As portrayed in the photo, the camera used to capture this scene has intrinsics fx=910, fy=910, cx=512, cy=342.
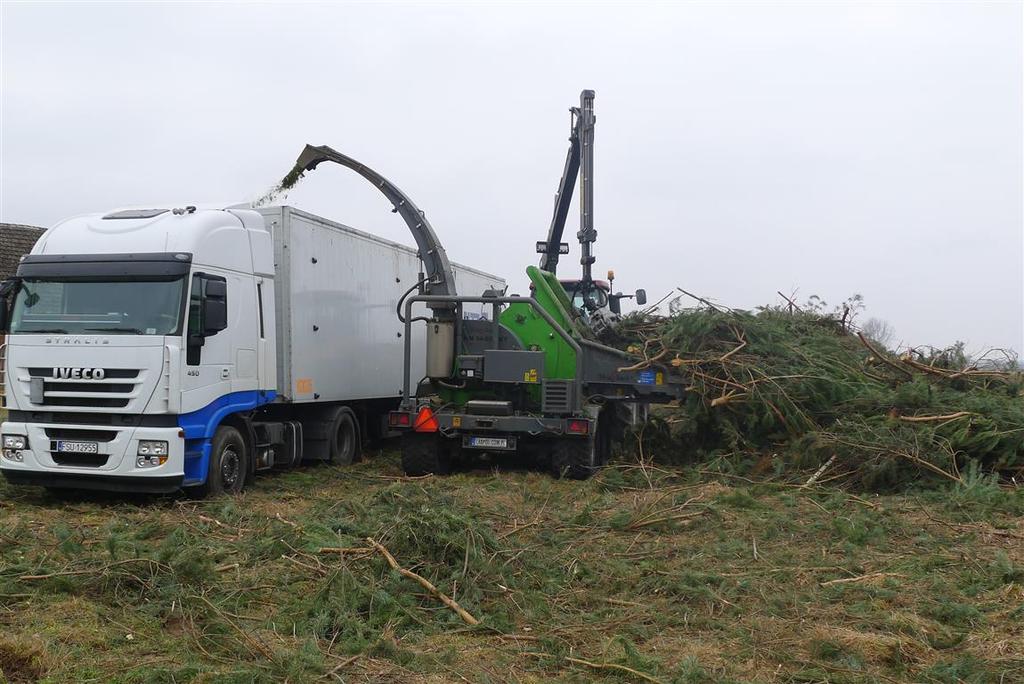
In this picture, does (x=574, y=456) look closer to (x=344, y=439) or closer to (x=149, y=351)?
(x=344, y=439)

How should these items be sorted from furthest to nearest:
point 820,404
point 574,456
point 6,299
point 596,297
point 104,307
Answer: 1. point 596,297
2. point 574,456
3. point 820,404
4. point 6,299
5. point 104,307

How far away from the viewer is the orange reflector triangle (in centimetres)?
1158

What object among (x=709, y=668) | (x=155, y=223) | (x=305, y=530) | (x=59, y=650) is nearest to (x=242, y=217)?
(x=155, y=223)

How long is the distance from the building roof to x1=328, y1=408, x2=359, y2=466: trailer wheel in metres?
13.6

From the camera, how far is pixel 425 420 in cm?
1159

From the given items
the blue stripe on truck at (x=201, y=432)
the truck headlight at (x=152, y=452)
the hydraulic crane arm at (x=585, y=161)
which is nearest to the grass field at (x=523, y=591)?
the blue stripe on truck at (x=201, y=432)

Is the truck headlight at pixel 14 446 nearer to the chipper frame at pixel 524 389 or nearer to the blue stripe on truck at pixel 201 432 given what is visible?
the blue stripe on truck at pixel 201 432

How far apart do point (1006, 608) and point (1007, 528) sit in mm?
2747

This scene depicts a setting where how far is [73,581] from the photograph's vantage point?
20.2 feet

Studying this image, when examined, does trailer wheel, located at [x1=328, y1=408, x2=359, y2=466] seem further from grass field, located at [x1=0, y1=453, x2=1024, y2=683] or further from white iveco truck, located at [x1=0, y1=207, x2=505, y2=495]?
grass field, located at [x1=0, y1=453, x2=1024, y2=683]

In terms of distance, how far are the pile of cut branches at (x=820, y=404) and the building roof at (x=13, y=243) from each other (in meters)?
17.1

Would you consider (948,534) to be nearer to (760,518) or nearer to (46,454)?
(760,518)

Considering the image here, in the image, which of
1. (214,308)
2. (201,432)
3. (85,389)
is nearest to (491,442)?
(201,432)

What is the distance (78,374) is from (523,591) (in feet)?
18.0
